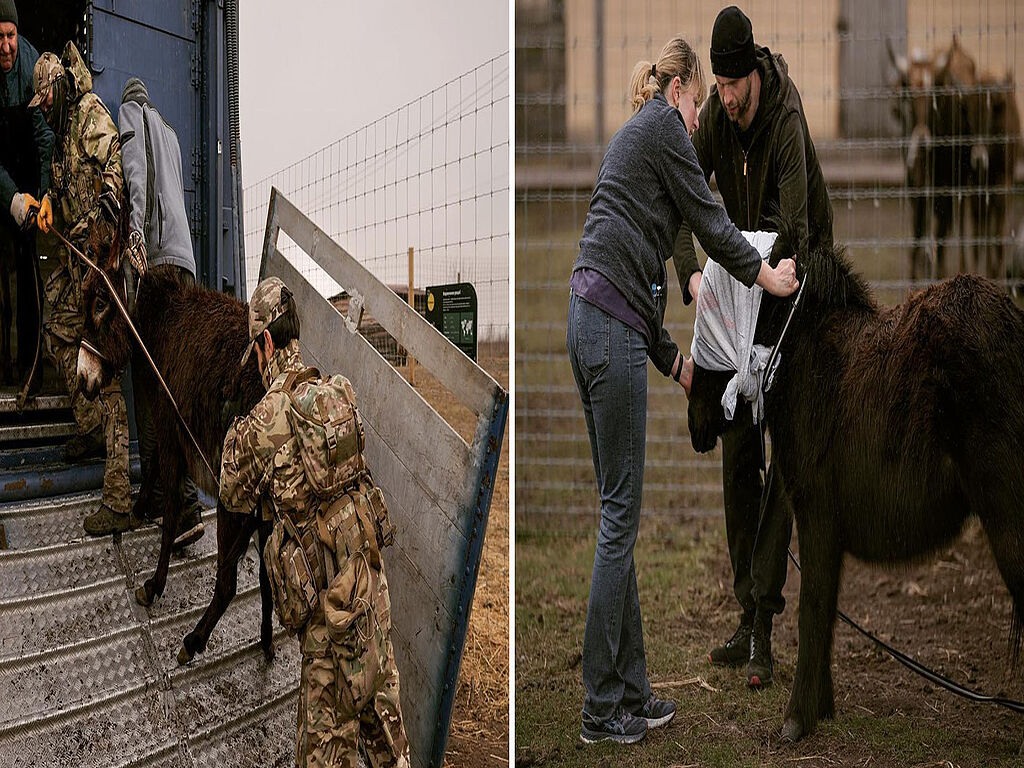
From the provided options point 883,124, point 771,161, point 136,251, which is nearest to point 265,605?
point 136,251

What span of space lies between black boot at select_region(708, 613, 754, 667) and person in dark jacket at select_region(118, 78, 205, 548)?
5.25 ft

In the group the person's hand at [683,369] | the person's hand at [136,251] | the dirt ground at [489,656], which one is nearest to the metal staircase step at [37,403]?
the person's hand at [136,251]

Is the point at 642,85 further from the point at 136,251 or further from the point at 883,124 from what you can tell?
the point at 136,251

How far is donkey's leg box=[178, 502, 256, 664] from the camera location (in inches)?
95.2

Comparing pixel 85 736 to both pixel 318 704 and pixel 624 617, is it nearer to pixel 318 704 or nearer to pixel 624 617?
pixel 318 704

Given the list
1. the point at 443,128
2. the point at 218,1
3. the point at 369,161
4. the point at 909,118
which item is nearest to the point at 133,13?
the point at 218,1

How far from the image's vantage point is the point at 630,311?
2773mm

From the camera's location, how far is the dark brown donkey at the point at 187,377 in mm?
2471

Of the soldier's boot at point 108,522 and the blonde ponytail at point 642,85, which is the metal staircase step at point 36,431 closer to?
the soldier's boot at point 108,522

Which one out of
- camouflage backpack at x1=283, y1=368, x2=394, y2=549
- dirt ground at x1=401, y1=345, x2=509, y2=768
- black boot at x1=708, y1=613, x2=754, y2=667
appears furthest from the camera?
dirt ground at x1=401, y1=345, x2=509, y2=768

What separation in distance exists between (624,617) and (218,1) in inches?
83.7

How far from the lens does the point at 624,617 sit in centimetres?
291

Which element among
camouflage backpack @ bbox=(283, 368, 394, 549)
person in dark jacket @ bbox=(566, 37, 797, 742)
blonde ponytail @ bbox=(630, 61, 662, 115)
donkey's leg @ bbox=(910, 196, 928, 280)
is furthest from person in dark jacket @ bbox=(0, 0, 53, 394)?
donkey's leg @ bbox=(910, 196, 928, 280)

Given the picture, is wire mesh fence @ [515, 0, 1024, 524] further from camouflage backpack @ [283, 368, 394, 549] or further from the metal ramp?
the metal ramp
